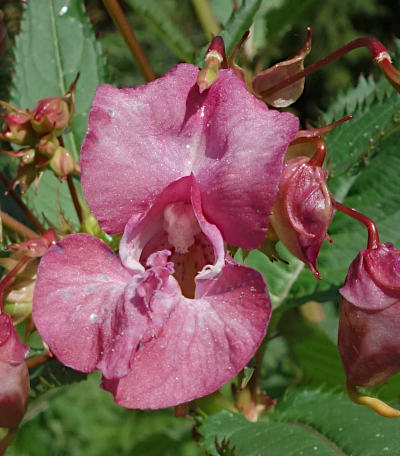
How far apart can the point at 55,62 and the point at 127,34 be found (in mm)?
190

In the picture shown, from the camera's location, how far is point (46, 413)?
2326 mm

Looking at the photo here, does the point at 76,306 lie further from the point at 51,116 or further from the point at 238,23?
the point at 238,23

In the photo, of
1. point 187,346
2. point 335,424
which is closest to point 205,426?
point 335,424

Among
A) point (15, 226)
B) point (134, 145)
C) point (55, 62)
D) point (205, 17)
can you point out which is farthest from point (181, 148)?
point (205, 17)

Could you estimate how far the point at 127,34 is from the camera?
1.11m

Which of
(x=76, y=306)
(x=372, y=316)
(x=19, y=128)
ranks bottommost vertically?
(x=372, y=316)

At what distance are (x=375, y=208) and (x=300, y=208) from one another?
0.45 m

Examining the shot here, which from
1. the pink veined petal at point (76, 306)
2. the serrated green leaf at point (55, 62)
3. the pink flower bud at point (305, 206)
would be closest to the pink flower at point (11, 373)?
the pink veined petal at point (76, 306)

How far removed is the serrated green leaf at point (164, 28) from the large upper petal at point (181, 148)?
47cm

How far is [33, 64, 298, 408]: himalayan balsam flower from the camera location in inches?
27.1

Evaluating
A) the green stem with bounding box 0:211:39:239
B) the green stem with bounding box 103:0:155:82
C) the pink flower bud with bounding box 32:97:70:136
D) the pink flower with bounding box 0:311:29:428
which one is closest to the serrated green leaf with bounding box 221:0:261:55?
the green stem with bounding box 103:0:155:82

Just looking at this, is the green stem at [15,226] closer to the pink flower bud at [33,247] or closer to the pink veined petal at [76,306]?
the pink flower bud at [33,247]

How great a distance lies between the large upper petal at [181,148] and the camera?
743 mm

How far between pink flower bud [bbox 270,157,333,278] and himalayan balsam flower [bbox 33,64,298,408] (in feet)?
0.11
